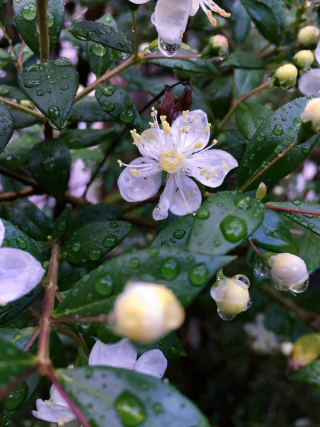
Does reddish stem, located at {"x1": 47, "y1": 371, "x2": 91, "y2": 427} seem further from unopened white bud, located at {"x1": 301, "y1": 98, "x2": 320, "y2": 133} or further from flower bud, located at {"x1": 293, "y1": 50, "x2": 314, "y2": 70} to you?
flower bud, located at {"x1": 293, "y1": 50, "x2": 314, "y2": 70}

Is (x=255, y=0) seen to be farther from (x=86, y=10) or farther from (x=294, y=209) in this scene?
(x=86, y=10)

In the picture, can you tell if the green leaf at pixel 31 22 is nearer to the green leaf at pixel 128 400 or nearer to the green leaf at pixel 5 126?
the green leaf at pixel 5 126

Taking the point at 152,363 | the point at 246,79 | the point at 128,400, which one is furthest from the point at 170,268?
the point at 246,79

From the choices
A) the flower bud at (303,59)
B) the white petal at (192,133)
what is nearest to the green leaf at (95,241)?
the white petal at (192,133)

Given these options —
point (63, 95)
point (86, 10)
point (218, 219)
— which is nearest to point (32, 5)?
point (63, 95)

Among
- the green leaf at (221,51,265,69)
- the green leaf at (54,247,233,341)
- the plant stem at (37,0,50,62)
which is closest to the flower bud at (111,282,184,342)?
the green leaf at (54,247,233,341)

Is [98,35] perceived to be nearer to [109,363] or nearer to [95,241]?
[95,241]
